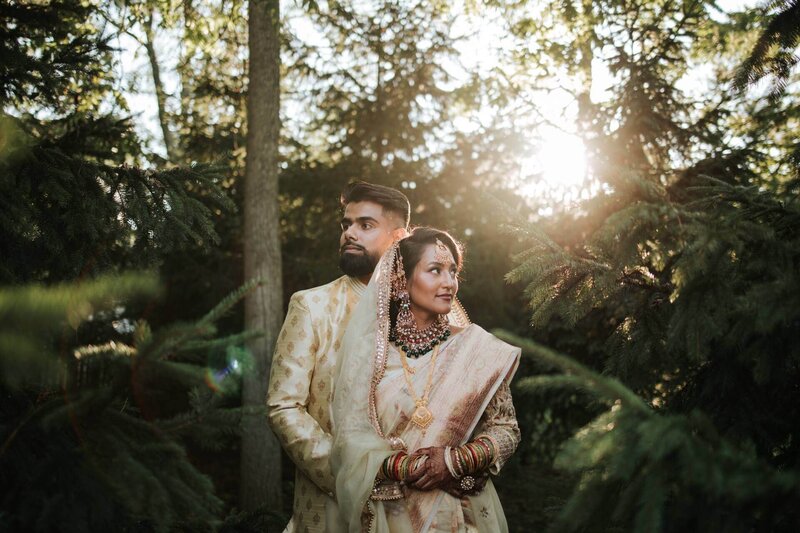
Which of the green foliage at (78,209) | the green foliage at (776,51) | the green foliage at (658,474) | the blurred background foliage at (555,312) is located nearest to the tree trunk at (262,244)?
the blurred background foliage at (555,312)

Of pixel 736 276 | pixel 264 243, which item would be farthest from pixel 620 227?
pixel 264 243

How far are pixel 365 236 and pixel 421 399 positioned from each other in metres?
1.06

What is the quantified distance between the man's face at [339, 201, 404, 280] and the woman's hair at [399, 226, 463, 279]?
1.14ft

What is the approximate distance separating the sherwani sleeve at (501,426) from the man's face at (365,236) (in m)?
0.99

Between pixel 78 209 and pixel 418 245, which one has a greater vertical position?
pixel 78 209

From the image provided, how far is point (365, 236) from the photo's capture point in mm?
3744

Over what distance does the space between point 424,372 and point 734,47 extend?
375 inches

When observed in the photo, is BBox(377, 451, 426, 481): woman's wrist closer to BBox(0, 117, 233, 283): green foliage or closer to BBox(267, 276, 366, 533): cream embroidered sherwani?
BBox(267, 276, 366, 533): cream embroidered sherwani

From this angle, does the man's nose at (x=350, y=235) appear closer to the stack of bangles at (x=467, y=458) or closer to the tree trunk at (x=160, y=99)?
the stack of bangles at (x=467, y=458)

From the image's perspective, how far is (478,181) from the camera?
10.1 meters

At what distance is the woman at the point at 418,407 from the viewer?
2.86 meters

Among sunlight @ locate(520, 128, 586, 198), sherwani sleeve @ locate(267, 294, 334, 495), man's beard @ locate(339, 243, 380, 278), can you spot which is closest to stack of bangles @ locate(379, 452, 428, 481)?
sherwani sleeve @ locate(267, 294, 334, 495)

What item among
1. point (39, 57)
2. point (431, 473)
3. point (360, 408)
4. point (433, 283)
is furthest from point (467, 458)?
point (39, 57)

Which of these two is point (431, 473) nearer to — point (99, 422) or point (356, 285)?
point (356, 285)
